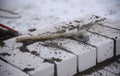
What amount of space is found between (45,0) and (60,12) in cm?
69

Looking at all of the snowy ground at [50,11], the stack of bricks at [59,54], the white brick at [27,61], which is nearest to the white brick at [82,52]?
the stack of bricks at [59,54]

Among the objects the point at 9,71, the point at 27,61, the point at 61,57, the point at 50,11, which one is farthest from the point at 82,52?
the point at 50,11

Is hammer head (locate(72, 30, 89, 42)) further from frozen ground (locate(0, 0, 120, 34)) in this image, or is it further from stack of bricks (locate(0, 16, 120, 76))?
frozen ground (locate(0, 0, 120, 34))

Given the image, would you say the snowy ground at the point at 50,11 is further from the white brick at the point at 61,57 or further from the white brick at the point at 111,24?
the white brick at the point at 61,57

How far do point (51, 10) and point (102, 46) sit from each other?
218 centimetres

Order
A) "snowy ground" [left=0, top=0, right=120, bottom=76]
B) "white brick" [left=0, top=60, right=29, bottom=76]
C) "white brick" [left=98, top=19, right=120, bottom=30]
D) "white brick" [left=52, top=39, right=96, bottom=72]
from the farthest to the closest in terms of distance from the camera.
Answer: "snowy ground" [left=0, top=0, right=120, bottom=76]
"white brick" [left=98, top=19, right=120, bottom=30]
"white brick" [left=52, top=39, right=96, bottom=72]
"white brick" [left=0, top=60, right=29, bottom=76]

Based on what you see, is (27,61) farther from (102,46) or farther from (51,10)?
(51,10)

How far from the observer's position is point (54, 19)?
4352 millimetres

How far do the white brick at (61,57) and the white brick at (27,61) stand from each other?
0.08m

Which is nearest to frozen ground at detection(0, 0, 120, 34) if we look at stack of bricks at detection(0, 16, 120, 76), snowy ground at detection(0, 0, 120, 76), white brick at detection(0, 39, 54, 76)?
snowy ground at detection(0, 0, 120, 76)

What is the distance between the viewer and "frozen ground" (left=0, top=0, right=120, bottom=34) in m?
4.19

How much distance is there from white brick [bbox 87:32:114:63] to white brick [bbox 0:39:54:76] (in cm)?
54

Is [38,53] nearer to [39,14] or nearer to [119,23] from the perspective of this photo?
[119,23]

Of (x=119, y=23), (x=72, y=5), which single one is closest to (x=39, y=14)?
(x=72, y=5)
